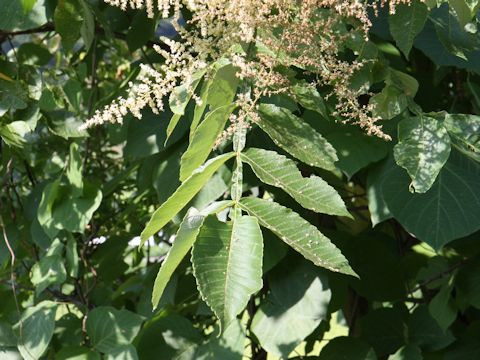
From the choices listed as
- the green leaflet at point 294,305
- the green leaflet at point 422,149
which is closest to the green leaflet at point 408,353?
the green leaflet at point 294,305

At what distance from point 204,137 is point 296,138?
0.34 ft

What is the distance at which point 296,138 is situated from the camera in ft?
3.06

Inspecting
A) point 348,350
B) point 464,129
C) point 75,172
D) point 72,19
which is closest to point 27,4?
point 72,19

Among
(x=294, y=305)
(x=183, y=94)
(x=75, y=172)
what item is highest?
(x=183, y=94)

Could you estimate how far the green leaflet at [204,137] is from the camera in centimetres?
89

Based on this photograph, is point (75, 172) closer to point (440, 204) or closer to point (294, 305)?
point (294, 305)

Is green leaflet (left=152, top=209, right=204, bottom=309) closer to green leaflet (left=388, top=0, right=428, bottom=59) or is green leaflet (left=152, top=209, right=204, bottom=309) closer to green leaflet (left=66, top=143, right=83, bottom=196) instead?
green leaflet (left=388, top=0, right=428, bottom=59)

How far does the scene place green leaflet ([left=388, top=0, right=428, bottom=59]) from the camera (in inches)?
43.3

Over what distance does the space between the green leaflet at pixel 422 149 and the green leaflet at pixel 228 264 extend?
0.76ft

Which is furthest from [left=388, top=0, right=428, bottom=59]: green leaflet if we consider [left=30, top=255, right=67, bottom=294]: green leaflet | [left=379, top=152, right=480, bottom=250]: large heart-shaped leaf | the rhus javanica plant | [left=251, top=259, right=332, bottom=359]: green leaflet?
[left=30, top=255, right=67, bottom=294]: green leaflet

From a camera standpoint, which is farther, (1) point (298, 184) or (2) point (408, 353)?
(2) point (408, 353)

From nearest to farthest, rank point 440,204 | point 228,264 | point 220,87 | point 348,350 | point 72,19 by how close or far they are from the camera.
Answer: point 228,264, point 220,87, point 440,204, point 72,19, point 348,350

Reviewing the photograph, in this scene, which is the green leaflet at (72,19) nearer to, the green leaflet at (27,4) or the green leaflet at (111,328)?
the green leaflet at (27,4)

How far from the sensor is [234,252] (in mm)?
817
